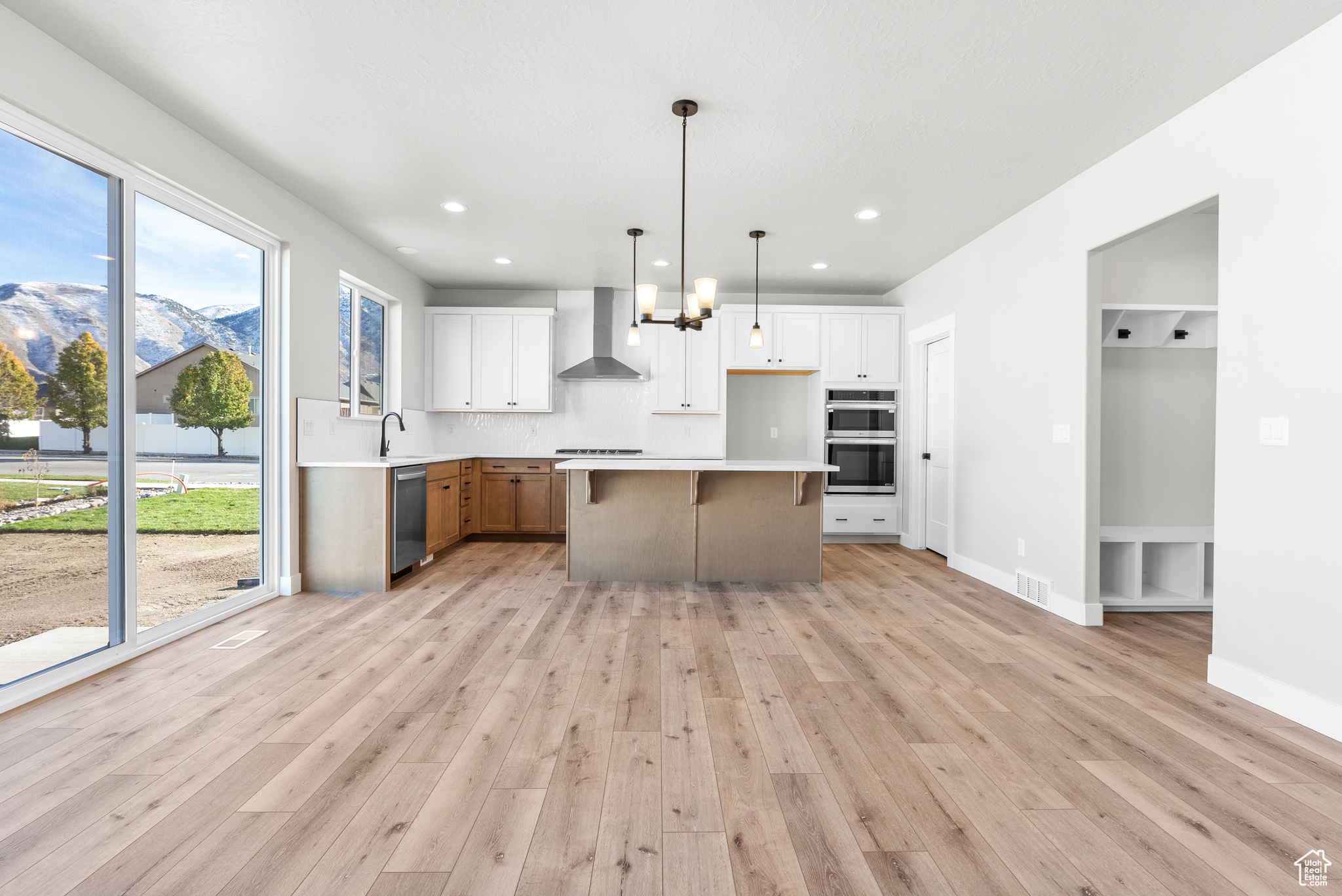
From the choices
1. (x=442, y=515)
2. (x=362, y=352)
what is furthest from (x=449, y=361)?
(x=442, y=515)

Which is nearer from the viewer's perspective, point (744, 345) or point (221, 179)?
A: point (221, 179)

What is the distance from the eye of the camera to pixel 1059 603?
3691 mm

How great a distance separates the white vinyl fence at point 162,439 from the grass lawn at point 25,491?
0.50ft

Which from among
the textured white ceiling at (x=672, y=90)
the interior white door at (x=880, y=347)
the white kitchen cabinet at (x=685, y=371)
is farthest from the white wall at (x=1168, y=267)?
the white kitchen cabinet at (x=685, y=371)

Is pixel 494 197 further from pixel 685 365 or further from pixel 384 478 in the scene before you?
pixel 685 365

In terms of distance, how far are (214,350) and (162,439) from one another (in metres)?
0.62

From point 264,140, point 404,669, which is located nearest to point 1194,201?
point 404,669

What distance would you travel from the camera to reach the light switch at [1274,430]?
93.9 inches

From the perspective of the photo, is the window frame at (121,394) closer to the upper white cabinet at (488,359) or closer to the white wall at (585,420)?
the upper white cabinet at (488,359)

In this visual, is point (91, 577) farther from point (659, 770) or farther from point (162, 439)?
point (659, 770)

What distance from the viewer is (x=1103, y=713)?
2.35m

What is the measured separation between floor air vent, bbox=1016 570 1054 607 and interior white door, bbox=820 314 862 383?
2.57m

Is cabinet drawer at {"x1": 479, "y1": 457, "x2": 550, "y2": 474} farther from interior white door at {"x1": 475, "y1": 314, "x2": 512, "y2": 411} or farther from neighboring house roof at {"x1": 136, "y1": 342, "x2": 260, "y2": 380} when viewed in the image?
neighboring house roof at {"x1": 136, "y1": 342, "x2": 260, "y2": 380}

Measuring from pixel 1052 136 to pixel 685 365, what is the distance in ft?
12.6
